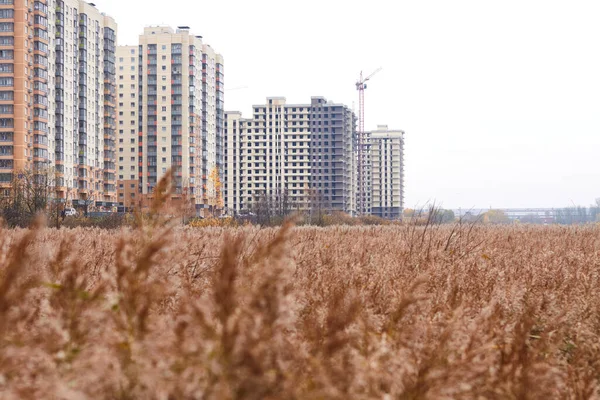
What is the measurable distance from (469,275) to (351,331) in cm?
291

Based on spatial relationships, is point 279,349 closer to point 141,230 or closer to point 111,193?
point 141,230

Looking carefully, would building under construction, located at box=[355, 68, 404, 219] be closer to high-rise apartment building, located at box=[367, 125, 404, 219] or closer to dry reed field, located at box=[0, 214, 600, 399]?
high-rise apartment building, located at box=[367, 125, 404, 219]

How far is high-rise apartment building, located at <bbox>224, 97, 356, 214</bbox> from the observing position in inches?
5064

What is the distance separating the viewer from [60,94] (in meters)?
69.5

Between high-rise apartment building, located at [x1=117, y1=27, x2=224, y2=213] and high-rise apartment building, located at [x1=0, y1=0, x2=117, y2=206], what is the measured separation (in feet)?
43.8

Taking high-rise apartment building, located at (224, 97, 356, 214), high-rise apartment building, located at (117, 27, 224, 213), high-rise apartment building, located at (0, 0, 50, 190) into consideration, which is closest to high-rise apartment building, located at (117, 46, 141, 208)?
high-rise apartment building, located at (117, 27, 224, 213)

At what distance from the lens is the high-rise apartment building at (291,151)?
129 meters

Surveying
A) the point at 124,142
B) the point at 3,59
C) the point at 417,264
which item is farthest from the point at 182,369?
the point at 124,142

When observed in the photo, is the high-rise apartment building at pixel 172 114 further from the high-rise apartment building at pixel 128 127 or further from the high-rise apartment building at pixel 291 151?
the high-rise apartment building at pixel 291 151

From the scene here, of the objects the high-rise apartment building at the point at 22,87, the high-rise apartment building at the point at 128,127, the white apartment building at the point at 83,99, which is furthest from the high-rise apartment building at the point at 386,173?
the high-rise apartment building at the point at 22,87

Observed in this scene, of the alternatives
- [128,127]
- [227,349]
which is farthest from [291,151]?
[227,349]

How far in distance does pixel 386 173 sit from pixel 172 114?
72.5m

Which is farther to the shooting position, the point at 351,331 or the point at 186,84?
the point at 186,84

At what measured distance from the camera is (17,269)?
1418 mm
